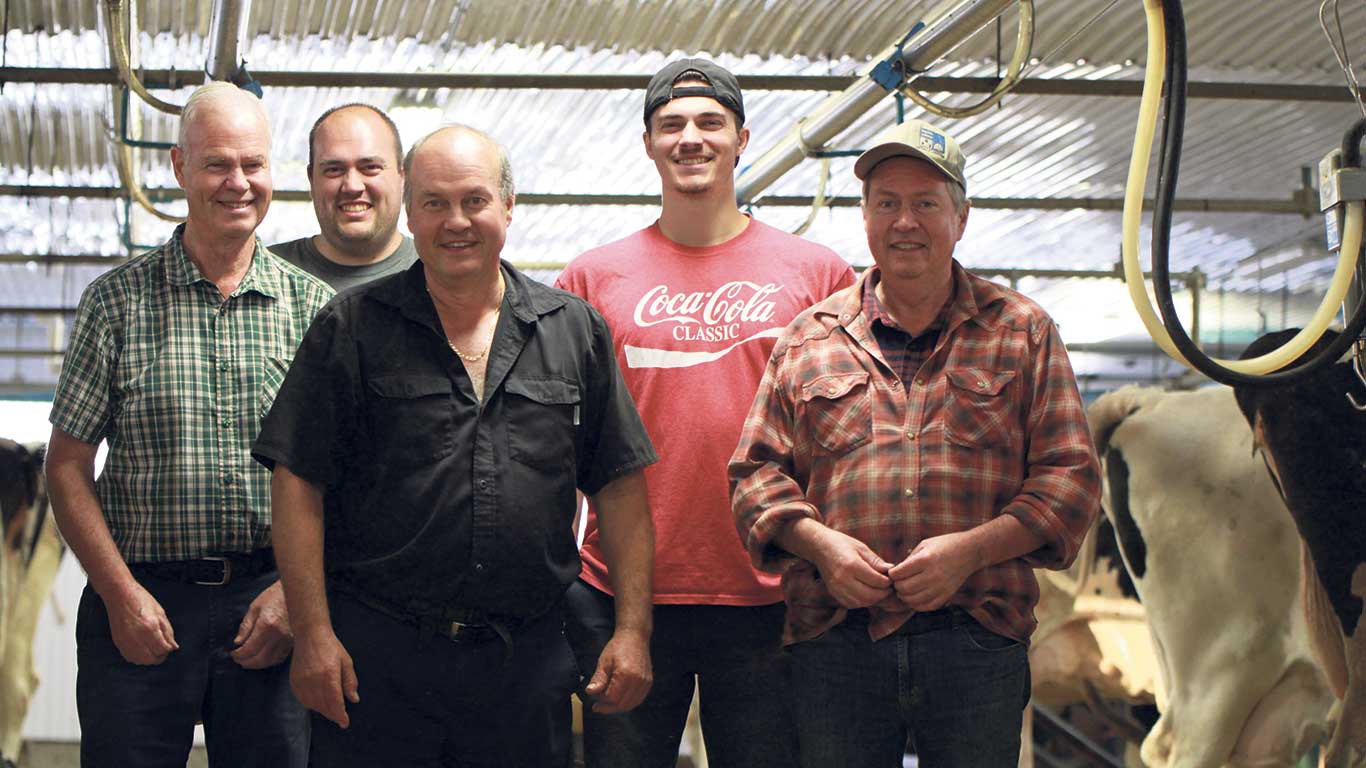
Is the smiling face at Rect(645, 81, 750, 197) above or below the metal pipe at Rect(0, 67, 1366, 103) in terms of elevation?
below

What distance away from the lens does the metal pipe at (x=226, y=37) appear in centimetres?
493

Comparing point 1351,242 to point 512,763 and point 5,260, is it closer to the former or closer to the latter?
point 512,763

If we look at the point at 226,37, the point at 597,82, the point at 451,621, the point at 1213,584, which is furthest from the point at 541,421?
the point at 597,82

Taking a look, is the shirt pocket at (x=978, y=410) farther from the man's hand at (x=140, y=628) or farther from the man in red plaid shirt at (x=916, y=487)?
the man's hand at (x=140, y=628)

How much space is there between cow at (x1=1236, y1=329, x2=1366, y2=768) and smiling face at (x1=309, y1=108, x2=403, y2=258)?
2790 millimetres

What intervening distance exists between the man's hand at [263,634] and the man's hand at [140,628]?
13cm

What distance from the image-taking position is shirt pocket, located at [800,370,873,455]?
9.02 ft

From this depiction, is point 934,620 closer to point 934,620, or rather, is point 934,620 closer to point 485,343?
point 934,620

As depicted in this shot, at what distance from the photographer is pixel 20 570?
23.8ft

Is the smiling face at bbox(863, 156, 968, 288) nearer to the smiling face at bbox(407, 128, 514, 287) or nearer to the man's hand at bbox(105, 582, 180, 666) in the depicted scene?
the smiling face at bbox(407, 128, 514, 287)

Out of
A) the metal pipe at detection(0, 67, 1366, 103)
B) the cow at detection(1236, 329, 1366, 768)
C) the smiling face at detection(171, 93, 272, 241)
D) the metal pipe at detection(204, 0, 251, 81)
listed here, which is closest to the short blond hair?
the smiling face at detection(171, 93, 272, 241)

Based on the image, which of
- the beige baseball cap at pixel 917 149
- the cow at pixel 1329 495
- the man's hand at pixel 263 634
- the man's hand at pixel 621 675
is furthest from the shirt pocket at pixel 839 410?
the cow at pixel 1329 495

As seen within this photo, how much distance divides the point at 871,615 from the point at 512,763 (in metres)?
0.71

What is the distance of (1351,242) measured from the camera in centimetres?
304
